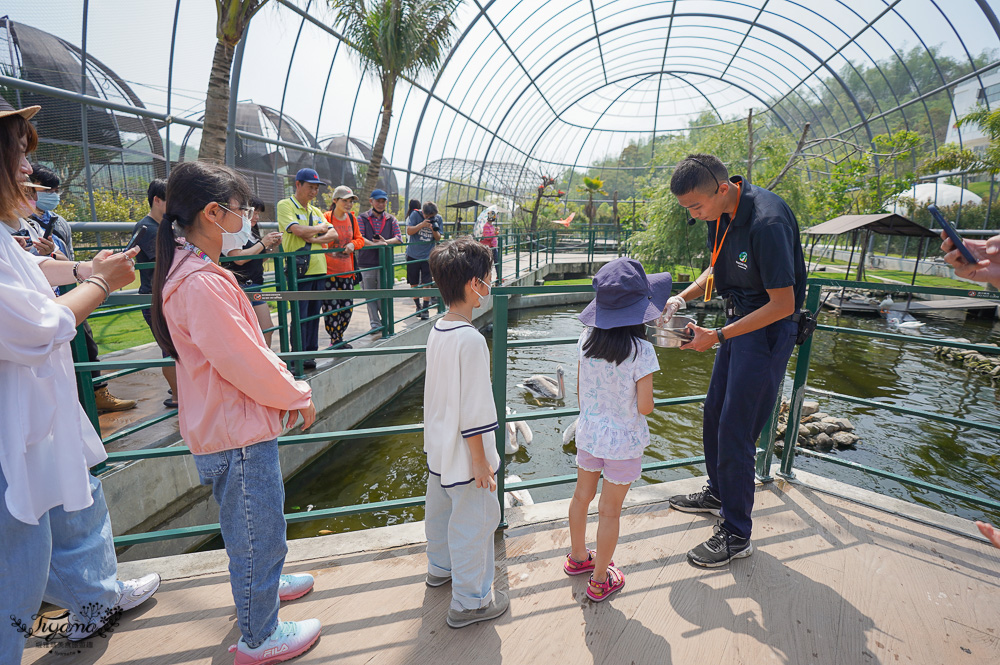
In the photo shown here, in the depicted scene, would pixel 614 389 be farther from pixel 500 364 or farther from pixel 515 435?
pixel 515 435

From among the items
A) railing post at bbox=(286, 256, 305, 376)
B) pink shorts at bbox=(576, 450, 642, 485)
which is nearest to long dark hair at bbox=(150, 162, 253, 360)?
pink shorts at bbox=(576, 450, 642, 485)

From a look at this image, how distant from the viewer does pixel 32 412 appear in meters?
1.26

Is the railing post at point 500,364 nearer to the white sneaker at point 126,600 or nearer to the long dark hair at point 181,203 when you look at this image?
the long dark hair at point 181,203

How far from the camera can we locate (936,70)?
52.0ft

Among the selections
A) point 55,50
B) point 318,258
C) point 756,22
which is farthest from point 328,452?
point 756,22

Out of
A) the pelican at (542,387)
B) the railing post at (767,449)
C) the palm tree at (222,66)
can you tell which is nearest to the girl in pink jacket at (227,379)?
the railing post at (767,449)

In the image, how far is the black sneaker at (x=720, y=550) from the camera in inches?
85.0

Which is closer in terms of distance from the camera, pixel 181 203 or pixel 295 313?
pixel 181 203

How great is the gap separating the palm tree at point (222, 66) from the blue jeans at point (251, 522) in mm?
5145

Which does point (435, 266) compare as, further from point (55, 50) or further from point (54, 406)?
point (55, 50)

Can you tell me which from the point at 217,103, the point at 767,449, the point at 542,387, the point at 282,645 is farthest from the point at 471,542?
the point at 217,103

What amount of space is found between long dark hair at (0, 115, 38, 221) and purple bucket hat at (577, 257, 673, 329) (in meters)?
1.67

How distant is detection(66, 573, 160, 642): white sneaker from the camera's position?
173 centimetres

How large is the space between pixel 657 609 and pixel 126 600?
2021 mm
